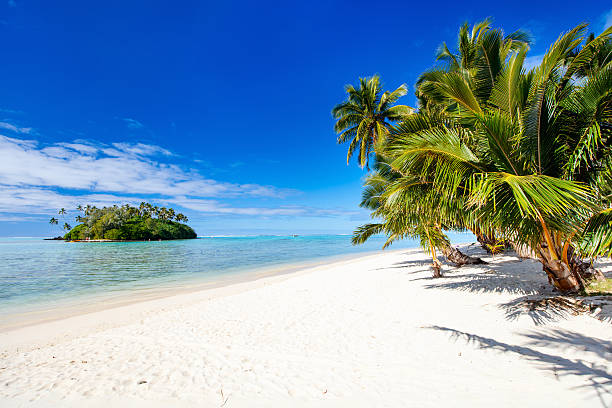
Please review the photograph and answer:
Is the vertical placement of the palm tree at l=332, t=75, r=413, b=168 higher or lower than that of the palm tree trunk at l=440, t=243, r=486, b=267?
higher

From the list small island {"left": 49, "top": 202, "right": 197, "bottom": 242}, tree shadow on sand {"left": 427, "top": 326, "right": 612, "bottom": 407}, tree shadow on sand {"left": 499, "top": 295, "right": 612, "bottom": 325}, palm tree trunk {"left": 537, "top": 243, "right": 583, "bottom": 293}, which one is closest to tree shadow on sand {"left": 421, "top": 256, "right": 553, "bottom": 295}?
palm tree trunk {"left": 537, "top": 243, "right": 583, "bottom": 293}

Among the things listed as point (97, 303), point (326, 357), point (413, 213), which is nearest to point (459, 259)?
point (413, 213)

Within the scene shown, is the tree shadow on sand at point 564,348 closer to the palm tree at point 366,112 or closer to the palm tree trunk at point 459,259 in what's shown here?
the palm tree trunk at point 459,259

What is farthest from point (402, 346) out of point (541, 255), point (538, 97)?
point (538, 97)

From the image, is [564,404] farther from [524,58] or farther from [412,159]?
[524,58]

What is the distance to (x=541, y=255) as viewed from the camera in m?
5.57

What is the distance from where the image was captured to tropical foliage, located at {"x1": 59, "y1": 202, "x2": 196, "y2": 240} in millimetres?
78188

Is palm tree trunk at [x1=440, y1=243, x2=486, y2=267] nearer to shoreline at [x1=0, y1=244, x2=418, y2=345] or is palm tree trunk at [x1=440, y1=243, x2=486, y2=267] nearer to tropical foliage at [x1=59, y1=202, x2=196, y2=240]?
shoreline at [x1=0, y1=244, x2=418, y2=345]

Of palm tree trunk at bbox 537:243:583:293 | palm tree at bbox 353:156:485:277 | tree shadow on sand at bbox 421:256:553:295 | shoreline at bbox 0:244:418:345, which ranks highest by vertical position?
palm tree at bbox 353:156:485:277

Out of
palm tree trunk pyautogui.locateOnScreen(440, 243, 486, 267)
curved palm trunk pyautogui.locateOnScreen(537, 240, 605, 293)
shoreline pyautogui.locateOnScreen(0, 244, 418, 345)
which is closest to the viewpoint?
curved palm trunk pyautogui.locateOnScreen(537, 240, 605, 293)

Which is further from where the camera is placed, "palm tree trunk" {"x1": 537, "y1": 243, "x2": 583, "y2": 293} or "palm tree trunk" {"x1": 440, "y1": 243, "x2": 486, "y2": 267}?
"palm tree trunk" {"x1": 440, "y1": 243, "x2": 486, "y2": 267}

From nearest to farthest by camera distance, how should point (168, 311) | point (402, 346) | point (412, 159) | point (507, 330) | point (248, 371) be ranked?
point (248, 371) < point (402, 346) < point (507, 330) < point (412, 159) < point (168, 311)

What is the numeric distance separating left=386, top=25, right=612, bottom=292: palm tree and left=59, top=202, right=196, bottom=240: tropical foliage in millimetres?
94496

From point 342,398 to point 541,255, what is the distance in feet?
18.6
